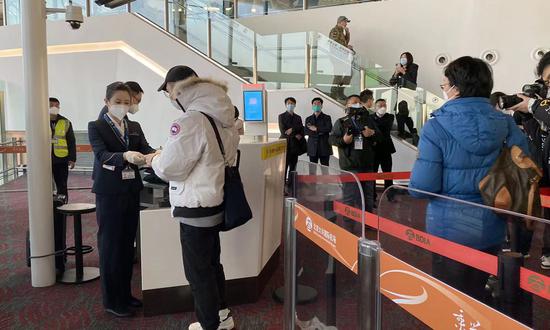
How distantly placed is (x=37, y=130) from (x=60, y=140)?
2.43 metres

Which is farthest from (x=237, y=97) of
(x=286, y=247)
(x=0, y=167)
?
(x=286, y=247)

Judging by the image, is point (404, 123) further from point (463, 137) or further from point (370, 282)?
point (370, 282)

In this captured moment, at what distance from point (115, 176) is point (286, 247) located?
1.17m

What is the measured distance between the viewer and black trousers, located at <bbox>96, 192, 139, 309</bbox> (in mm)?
2691

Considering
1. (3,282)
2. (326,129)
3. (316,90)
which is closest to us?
(3,282)

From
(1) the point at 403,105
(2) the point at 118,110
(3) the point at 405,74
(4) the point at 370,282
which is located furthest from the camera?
(3) the point at 405,74

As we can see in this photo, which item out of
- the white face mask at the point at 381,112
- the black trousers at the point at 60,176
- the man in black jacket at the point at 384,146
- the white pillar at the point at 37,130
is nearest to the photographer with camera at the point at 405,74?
the white face mask at the point at 381,112

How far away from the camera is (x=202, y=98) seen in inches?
87.5

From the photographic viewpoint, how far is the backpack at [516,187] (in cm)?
163

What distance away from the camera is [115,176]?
268 centimetres

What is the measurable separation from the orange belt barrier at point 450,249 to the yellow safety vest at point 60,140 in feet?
14.7

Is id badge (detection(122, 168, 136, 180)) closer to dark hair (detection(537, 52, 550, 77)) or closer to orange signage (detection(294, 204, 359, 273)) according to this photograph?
orange signage (detection(294, 204, 359, 273))

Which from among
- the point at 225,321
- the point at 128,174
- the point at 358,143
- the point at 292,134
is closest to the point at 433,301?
the point at 225,321

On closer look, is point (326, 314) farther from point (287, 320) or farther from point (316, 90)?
point (316, 90)
